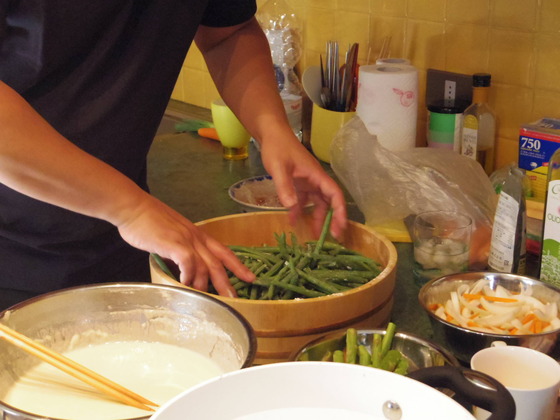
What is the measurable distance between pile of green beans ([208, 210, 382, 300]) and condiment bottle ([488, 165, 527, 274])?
0.76 ft

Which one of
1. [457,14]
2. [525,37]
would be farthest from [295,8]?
[525,37]

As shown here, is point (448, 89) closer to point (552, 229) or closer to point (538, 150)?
point (538, 150)

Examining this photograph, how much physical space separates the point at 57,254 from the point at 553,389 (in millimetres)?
1038

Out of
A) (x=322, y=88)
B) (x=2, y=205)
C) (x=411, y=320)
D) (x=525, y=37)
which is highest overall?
(x=525, y=37)

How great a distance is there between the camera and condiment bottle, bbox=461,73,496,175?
1.85 meters

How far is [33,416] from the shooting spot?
716 mm

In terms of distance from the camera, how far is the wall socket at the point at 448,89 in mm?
1967

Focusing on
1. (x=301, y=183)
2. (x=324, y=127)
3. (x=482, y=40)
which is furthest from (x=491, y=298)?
(x=324, y=127)

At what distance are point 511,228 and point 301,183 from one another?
0.37 meters

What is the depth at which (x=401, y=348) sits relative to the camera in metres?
1.02

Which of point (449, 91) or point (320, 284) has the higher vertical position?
point (449, 91)

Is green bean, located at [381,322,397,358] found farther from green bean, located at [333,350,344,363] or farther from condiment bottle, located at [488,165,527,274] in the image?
condiment bottle, located at [488,165,527,274]

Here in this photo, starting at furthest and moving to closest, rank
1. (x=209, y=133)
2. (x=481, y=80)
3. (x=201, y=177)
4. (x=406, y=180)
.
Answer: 1. (x=209, y=133)
2. (x=201, y=177)
3. (x=481, y=80)
4. (x=406, y=180)

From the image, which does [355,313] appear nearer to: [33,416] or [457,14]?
[33,416]
